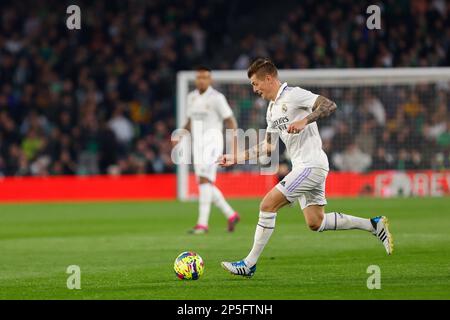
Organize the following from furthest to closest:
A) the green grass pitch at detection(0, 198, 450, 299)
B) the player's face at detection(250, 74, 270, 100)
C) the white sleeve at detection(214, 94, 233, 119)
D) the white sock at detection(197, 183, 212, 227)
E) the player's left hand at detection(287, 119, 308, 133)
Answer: the white sleeve at detection(214, 94, 233, 119) → the white sock at detection(197, 183, 212, 227) → the player's face at detection(250, 74, 270, 100) → the player's left hand at detection(287, 119, 308, 133) → the green grass pitch at detection(0, 198, 450, 299)

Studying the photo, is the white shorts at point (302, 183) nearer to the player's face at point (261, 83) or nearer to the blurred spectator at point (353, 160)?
the player's face at point (261, 83)

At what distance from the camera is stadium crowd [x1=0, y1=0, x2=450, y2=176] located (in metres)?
25.0

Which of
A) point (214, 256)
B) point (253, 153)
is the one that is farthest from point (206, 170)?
point (253, 153)

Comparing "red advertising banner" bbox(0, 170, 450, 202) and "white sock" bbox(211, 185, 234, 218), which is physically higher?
"white sock" bbox(211, 185, 234, 218)

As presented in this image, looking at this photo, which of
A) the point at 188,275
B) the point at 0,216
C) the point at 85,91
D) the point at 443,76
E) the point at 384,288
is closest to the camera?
the point at 384,288

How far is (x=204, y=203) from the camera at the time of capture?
15.6 m

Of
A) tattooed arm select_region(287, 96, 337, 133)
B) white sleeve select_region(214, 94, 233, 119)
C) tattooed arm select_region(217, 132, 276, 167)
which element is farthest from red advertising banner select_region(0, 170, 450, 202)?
tattooed arm select_region(287, 96, 337, 133)

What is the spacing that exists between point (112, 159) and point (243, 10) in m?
6.98

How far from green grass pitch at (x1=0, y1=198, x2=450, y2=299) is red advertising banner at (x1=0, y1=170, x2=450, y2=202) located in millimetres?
3714

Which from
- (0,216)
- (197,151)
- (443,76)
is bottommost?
(0,216)

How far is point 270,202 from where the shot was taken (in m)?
9.86

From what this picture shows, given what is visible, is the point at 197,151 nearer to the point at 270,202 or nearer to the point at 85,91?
the point at 270,202

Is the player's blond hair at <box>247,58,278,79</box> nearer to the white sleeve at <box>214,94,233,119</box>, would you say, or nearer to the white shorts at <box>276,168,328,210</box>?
the white shorts at <box>276,168,328,210</box>

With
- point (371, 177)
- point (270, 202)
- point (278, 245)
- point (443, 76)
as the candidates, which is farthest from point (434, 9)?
point (270, 202)
